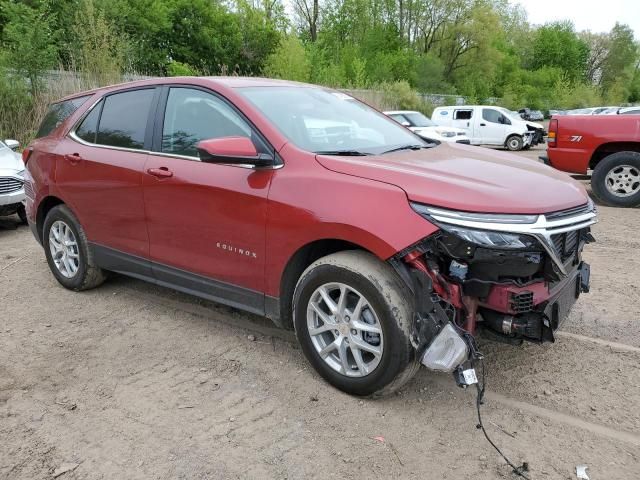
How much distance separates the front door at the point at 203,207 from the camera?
3314 millimetres

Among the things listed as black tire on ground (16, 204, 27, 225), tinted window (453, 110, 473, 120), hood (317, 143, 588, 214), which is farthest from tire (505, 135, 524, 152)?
hood (317, 143, 588, 214)

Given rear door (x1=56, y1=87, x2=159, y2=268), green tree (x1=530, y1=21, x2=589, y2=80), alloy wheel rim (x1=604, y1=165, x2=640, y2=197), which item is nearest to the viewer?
rear door (x1=56, y1=87, x2=159, y2=268)

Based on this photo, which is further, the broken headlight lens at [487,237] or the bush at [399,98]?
the bush at [399,98]

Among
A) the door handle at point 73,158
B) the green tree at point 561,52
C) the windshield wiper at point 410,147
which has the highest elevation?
the green tree at point 561,52

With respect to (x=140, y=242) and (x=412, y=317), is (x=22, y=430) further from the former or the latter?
(x=412, y=317)

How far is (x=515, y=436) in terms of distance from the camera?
2.72 meters

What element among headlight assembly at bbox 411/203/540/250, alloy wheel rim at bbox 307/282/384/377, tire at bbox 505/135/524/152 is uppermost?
headlight assembly at bbox 411/203/540/250

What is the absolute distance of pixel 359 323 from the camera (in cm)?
295

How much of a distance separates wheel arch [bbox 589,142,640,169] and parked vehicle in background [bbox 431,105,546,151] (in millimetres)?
12542

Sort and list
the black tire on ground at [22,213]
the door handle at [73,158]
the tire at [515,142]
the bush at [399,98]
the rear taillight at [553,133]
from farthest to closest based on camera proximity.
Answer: the bush at [399,98] < the tire at [515,142] < the rear taillight at [553,133] < the black tire on ground at [22,213] < the door handle at [73,158]

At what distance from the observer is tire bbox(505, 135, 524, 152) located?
20.8 metres

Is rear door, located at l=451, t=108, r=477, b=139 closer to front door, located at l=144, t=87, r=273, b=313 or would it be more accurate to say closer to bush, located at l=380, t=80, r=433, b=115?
bush, located at l=380, t=80, r=433, b=115

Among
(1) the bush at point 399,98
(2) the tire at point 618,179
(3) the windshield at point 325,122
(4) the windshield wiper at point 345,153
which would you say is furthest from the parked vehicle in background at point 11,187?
(1) the bush at point 399,98

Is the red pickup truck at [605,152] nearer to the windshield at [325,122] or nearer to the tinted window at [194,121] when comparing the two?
the windshield at [325,122]
